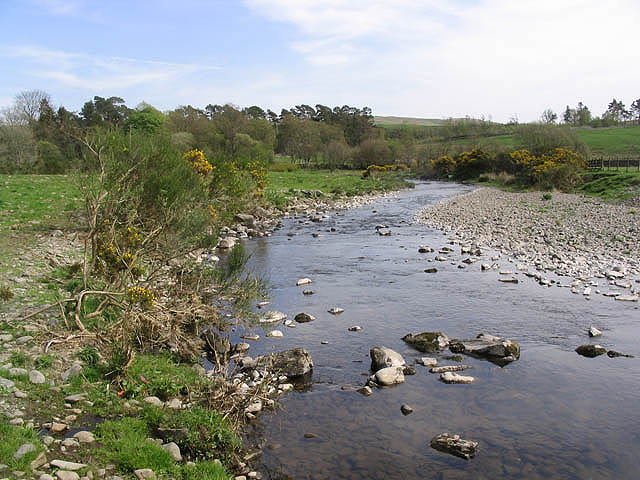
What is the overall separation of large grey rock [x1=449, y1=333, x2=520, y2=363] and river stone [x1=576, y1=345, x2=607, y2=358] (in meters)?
1.29

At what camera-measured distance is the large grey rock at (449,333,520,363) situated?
10.9 meters

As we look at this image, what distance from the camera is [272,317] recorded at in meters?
13.2

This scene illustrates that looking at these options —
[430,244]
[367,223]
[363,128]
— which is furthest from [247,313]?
[363,128]

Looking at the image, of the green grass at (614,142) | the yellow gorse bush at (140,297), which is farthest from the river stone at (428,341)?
the green grass at (614,142)

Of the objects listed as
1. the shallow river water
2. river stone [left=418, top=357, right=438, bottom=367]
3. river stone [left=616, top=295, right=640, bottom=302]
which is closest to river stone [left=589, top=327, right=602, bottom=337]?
the shallow river water

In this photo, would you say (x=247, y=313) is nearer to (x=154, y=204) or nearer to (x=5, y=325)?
(x=5, y=325)

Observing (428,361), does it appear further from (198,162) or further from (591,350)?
(198,162)

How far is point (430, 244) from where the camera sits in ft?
79.5

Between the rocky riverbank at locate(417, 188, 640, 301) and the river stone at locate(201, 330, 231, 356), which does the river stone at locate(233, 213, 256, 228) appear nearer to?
the rocky riverbank at locate(417, 188, 640, 301)

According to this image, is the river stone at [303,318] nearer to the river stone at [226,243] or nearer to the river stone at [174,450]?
the river stone at [174,450]

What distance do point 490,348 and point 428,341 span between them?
1318mm

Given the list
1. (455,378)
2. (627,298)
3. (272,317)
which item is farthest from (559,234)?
(455,378)

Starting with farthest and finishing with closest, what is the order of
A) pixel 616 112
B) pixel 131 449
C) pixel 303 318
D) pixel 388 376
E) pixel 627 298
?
pixel 616 112
pixel 627 298
pixel 303 318
pixel 388 376
pixel 131 449

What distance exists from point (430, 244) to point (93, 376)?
59.6 feet
